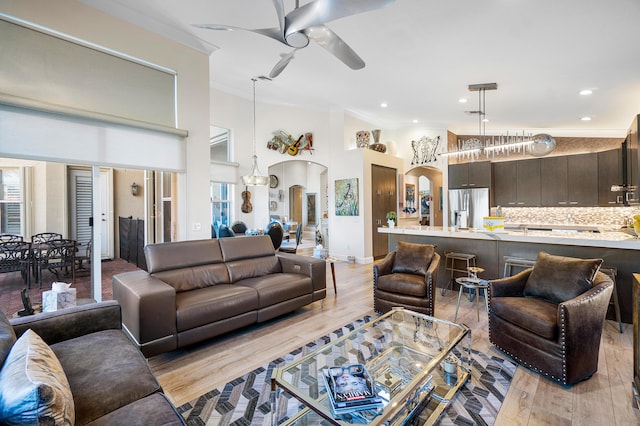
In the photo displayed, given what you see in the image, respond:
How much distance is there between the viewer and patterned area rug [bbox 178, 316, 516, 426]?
5.95ft

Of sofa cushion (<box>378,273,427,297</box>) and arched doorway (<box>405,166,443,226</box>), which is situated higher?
arched doorway (<box>405,166,443,226</box>)

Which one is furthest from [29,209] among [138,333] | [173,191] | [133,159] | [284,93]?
[284,93]

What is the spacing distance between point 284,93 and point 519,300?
550cm

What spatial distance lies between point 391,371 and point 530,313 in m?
1.27

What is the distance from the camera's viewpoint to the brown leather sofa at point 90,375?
3.13ft

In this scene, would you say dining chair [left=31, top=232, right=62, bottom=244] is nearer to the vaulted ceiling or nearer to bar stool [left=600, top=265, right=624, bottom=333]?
the vaulted ceiling

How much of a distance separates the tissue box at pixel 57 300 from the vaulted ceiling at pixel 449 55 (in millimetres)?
3218

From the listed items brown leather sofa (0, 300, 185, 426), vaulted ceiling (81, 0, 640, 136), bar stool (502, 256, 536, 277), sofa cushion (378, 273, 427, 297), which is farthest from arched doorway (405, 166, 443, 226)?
brown leather sofa (0, 300, 185, 426)

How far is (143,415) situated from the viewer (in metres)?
1.21

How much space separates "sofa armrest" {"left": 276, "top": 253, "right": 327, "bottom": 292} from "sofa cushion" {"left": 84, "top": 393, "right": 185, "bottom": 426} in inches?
95.0

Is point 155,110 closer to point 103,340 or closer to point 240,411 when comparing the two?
point 103,340

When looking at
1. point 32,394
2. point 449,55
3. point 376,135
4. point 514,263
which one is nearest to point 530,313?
point 514,263

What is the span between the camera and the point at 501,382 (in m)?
2.17

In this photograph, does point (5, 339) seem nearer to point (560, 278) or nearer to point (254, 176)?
point (560, 278)
